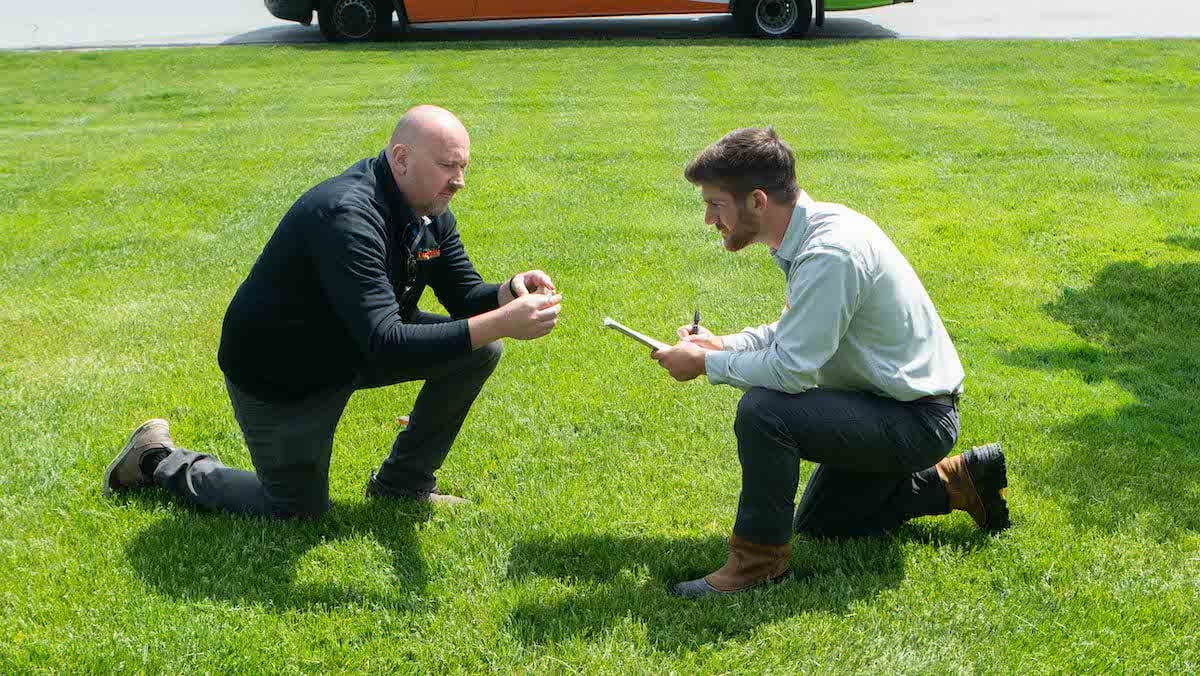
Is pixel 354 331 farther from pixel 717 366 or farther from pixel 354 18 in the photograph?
pixel 354 18

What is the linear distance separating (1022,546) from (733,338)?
1310mm

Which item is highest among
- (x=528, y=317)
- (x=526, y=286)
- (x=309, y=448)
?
(x=528, y=317)

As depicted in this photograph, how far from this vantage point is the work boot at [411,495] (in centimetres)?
470

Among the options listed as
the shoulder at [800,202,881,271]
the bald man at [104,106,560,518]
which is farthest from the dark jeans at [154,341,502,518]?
the shoulder at [800,202,881,271]

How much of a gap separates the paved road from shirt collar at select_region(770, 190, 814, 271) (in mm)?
12676

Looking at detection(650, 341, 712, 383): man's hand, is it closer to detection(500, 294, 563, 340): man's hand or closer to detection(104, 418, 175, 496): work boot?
detection(500, 294, 563, 340): man's hand

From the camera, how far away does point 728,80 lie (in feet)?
43.8

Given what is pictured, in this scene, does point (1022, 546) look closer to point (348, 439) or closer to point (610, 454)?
point (610, 454)

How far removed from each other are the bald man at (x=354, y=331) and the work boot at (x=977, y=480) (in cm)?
160

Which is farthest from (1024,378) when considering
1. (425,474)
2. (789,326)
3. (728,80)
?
(728,80)

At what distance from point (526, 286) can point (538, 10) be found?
11.6 meters

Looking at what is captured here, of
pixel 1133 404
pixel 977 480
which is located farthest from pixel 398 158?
pixel 1133 404

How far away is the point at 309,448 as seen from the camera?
438 centimetres

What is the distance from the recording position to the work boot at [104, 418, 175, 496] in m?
4.71
